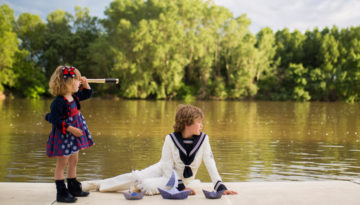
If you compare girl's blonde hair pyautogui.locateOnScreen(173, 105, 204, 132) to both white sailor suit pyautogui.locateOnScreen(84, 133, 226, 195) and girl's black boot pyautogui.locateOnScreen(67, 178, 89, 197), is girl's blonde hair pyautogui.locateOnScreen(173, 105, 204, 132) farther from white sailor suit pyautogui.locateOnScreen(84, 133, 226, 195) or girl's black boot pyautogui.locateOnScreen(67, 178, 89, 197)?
girl's black boot pyautogui.locateOnScreen(67, 178, 89, 197)

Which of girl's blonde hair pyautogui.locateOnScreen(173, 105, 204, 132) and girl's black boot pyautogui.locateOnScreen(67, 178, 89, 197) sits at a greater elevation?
girl's blonde hair pyautogui.locateOnScreen(173, 105, 204, 132)

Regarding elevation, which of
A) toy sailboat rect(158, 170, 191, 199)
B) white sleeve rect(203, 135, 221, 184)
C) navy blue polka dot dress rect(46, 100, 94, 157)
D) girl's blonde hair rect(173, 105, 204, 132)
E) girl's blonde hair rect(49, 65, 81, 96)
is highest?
girl's blonde hair rect(49, 65, 81, 96)

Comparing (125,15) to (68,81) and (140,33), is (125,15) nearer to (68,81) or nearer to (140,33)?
(140,33)

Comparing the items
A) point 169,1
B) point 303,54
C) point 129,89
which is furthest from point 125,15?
point 303,54

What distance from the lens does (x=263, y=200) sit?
358cm

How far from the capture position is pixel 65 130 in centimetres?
365

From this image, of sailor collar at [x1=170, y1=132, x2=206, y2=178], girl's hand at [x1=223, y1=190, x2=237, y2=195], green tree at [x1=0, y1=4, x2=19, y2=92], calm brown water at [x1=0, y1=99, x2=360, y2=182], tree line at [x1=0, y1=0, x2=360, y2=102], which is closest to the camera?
girl's hand at [x1=223, y1=190, x2=237, y2=195]

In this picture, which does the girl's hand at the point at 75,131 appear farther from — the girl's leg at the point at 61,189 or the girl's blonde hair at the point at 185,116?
the girl's blonde hair at the point at 185,116

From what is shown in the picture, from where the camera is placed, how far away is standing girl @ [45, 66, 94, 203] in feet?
12.0

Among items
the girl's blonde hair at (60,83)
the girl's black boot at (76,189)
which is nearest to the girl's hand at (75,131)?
the girl's blonde hair at (60,83)

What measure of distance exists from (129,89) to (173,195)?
39.7 meters

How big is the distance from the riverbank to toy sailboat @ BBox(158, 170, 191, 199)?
6cm

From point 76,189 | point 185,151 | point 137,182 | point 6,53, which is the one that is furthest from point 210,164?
point 6,53

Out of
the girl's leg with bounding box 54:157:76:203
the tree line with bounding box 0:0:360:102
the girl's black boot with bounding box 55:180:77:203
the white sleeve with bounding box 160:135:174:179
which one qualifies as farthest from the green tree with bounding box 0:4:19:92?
the white sleeve with bounding box 160:135:174:179
